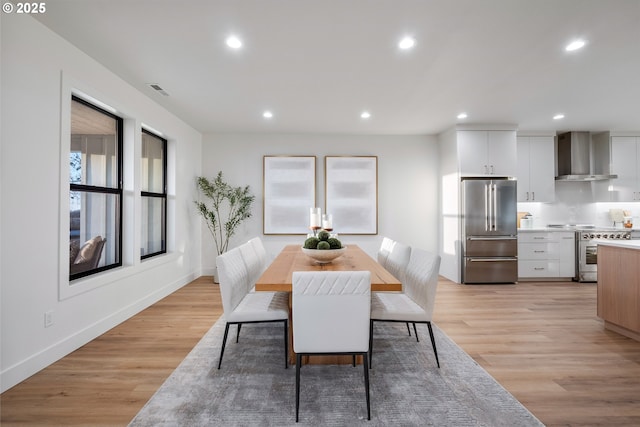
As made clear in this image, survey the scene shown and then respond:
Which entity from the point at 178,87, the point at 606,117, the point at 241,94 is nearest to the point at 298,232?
the point at 241,94

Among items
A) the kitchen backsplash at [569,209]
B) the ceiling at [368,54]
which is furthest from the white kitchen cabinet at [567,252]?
the ceiling at [368,54]

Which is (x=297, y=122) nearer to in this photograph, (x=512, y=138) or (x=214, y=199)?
(x=214, y=199)

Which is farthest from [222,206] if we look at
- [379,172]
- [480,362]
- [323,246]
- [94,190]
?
[480,362]

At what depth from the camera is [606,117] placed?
4.74 metres

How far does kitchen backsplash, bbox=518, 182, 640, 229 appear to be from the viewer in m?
5.77

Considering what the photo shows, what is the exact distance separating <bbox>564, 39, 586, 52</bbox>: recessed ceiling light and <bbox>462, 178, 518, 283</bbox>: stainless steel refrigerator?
2527 millimetres

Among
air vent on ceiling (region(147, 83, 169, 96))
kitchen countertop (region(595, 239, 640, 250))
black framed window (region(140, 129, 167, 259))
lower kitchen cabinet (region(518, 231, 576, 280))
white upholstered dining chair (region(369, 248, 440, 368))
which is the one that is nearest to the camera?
white upholstered dining chair (region(369, 248, 440, 368))

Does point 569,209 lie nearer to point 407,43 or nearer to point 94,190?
point 407,43

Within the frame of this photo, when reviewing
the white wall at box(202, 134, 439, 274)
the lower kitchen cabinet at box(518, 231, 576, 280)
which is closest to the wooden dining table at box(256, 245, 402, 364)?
the white wall at box(202, 134, 439, 274)

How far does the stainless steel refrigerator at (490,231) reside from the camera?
5.04 m

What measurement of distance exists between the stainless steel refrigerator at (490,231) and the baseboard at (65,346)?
4.70 metres

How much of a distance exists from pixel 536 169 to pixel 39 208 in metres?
6.75

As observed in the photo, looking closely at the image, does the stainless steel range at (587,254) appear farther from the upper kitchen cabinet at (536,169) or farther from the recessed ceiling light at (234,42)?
the recessed ceiling light at (234,42)

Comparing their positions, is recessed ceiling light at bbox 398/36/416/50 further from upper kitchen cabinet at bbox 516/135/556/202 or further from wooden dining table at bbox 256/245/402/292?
upper kitchen cabinet at bbox 516/135/556/202
